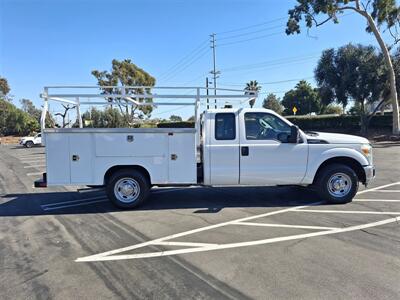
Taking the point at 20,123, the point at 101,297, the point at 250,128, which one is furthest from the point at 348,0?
the point at 20,123

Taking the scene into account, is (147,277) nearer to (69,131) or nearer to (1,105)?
(69,131)

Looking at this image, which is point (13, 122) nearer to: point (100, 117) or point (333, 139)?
point (100, 117)

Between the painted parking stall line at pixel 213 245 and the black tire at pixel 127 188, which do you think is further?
the black tire at pixel 127 188

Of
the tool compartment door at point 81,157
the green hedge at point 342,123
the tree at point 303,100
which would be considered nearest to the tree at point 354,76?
the green hedge at point 342,123

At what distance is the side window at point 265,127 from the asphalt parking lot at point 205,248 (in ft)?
4.86

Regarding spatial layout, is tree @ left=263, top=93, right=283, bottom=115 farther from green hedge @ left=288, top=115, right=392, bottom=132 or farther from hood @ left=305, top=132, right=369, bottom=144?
hood @ left=305, top=132, right=369, bottom=144

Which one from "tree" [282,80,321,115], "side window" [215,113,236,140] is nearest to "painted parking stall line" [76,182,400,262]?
"side window" [215,113,236,140]

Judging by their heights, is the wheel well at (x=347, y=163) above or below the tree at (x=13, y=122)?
below

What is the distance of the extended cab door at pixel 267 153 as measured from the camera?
721 centimetres

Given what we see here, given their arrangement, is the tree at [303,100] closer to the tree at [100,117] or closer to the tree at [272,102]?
the tree at [272,102]

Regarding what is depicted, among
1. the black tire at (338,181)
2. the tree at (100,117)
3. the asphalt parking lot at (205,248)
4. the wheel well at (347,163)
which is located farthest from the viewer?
the tree at (100,117)

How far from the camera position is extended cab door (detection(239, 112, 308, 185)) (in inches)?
284

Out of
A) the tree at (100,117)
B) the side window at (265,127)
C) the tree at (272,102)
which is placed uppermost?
the tree at (272,102)

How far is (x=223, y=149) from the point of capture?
7.19 m
